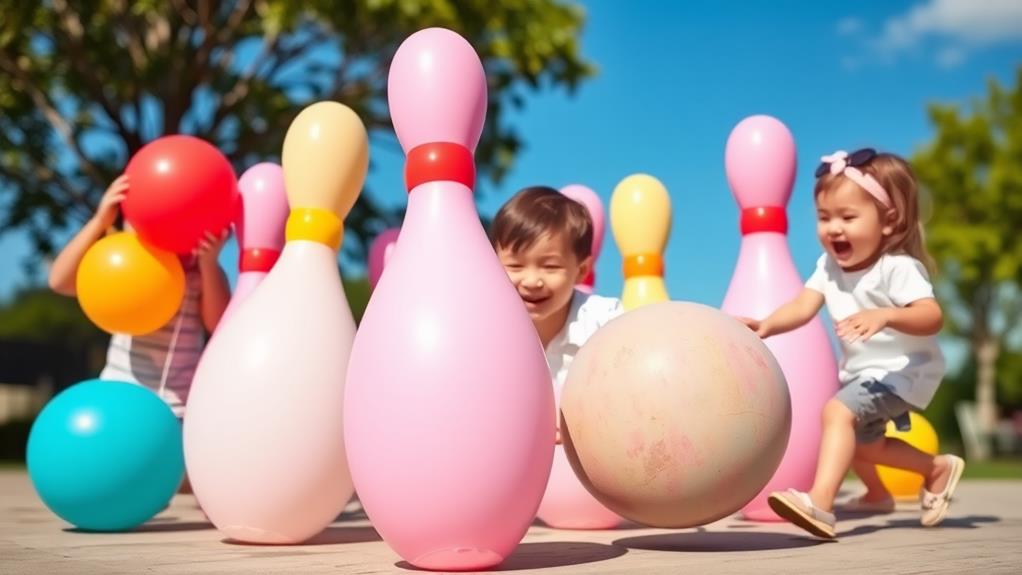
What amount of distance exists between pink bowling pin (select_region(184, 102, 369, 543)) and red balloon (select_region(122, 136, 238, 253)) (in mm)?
941

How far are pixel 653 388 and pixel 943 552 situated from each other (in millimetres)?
1082

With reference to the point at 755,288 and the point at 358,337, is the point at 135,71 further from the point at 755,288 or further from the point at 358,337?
the point at 358,337

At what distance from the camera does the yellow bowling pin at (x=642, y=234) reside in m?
5.11

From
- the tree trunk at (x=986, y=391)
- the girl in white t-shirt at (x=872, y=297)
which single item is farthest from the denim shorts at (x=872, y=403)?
the tree trunk at (x=986, y=391)

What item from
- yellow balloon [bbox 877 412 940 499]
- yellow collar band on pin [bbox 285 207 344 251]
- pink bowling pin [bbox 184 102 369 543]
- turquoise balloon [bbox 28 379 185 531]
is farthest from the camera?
yellow balloon [bbox 877 412 940 499]

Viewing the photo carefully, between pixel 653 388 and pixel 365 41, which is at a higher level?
→ pixel 365 41

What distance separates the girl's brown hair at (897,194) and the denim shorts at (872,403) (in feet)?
1.75

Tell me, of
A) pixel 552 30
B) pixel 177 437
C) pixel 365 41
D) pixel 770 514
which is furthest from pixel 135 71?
pixel 770 514

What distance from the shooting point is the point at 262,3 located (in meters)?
10.3

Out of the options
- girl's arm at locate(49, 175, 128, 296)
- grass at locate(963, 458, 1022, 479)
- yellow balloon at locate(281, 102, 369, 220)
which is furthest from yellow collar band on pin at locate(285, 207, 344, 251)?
grass at locate(963, 458, 1022, 479)

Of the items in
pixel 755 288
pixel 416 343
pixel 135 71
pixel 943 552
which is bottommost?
pixel 943 552

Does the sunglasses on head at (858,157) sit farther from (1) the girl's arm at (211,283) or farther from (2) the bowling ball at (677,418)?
(1) the girl's arm at (211,283)

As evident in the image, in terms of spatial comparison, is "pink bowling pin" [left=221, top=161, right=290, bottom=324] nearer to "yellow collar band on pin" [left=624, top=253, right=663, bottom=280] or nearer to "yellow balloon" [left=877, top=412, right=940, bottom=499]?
"yellow collar band on pin" [left=624, top=253, right=663, bottom=280]

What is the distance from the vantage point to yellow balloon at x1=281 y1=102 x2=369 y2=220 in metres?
3.77
